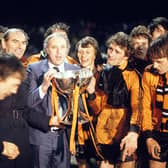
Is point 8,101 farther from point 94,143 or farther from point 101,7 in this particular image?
point 101,7

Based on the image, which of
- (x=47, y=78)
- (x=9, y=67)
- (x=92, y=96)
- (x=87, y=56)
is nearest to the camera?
(x=9, y=67)

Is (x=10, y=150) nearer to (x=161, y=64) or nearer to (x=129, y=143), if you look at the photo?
(x=129, y=143)

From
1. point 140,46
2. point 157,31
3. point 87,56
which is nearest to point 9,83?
point 87,56

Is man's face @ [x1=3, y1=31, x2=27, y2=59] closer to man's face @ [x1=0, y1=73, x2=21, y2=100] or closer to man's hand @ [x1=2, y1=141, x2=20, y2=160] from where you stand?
man's face @ [x1=0, y1=73, x2=21, y2=100]

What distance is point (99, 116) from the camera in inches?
112

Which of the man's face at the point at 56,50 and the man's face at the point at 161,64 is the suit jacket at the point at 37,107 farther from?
the man's face at the point at 161,64

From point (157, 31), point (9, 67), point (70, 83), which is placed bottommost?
point (70, 83)

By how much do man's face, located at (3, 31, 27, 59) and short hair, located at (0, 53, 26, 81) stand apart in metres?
0.69

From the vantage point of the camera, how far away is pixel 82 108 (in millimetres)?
2697

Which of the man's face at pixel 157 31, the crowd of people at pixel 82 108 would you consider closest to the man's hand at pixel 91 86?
the crowd of people at pixel 82 108

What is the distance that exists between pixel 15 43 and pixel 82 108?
32.2 inches

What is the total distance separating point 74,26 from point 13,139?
601 centimetres

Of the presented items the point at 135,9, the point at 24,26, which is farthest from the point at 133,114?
the point at 24,26

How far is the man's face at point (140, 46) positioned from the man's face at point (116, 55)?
0.72ft
